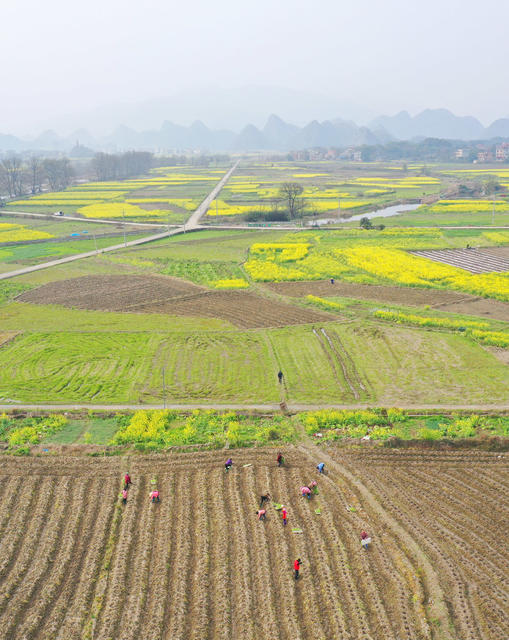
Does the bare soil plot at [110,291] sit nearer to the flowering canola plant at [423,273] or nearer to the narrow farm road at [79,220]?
the flowering canola plant at [423,273]

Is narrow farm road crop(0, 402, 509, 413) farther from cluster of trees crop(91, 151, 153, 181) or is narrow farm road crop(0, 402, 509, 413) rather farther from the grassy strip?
cluster of trees crop(91, 151, 153, 181)

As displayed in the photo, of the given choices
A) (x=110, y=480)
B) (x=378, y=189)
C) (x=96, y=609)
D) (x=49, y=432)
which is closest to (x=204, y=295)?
(x=49, y=432)

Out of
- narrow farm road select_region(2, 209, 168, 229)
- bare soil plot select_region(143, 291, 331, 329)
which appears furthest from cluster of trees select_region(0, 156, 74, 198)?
bare soil plot select_region(143, 291, 331, 329)

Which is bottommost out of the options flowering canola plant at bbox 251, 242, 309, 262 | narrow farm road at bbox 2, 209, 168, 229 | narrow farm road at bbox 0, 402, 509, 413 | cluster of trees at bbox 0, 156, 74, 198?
narrow farm road at bbox 0, 402, 509, 413

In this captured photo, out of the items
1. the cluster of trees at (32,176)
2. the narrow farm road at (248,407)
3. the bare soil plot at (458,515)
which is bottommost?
the bare soil plot at (458,515)

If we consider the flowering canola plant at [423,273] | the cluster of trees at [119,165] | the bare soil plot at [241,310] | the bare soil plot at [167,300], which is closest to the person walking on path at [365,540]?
the bare soil plot at [241,310]

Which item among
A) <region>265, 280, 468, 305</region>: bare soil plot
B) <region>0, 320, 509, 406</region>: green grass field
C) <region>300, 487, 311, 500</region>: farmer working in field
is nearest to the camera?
<region>300, 487, 311, 500</region>: farmer working in field

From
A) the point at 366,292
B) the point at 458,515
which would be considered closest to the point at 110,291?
the point at 366,292
